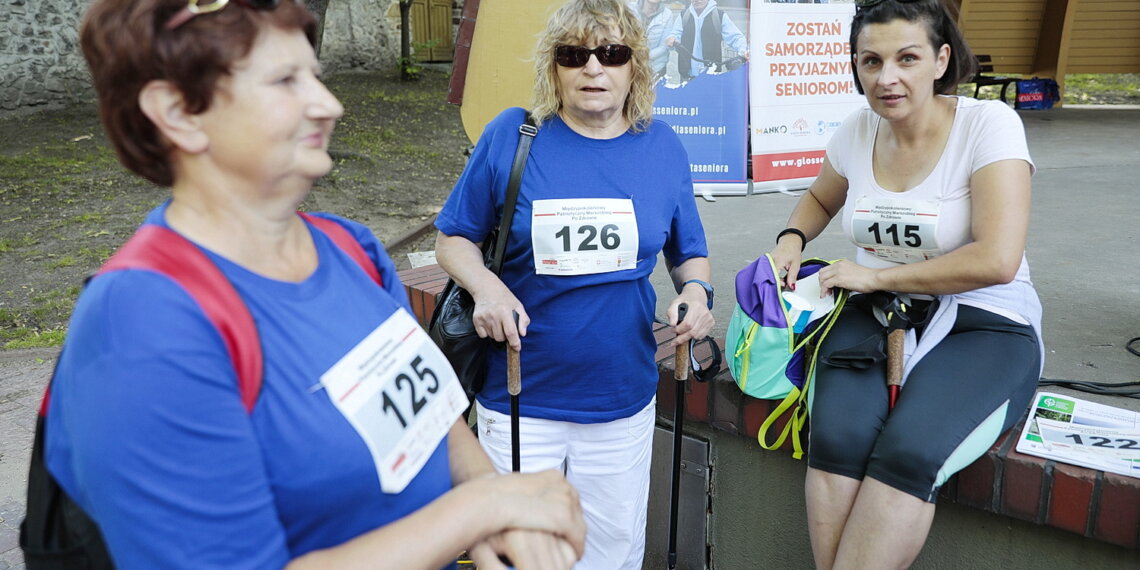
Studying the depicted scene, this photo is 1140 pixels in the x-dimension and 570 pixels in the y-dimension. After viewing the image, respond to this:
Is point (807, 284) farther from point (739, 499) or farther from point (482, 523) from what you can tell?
point (482, 523)

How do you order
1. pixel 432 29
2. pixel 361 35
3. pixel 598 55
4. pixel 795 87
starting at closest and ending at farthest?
pixel 598 55 → pixel 795 87 → pixel 361 35 → pixel 432 29

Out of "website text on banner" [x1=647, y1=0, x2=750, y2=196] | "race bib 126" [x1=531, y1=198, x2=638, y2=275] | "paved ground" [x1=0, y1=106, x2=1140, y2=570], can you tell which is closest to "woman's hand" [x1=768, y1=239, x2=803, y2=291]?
"race bib 126" [x1=531, y1=198, x2=638, y2=275]

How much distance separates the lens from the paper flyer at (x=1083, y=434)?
2.17 m

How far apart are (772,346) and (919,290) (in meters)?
0.42

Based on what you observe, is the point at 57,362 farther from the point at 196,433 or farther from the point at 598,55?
the point at 598,55

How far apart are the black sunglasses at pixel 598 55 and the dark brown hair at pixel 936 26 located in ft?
2.32

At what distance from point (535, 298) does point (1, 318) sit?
200 inches

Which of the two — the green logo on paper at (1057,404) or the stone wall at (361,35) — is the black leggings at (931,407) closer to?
→ the green logo on paper at (1057,404)

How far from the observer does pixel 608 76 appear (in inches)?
91.9

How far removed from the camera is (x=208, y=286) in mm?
1081

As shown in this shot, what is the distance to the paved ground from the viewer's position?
10.0ft

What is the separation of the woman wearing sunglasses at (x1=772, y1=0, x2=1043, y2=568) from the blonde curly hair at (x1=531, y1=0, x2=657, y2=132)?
0.62 m

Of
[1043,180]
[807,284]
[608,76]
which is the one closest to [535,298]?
[608,76]

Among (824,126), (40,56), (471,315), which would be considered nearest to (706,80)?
(824,126)
